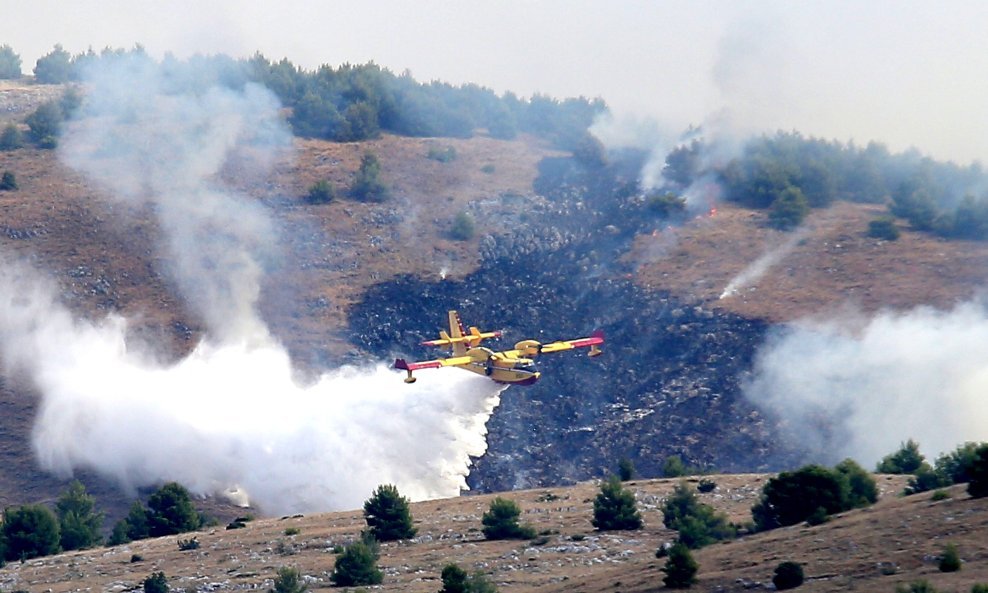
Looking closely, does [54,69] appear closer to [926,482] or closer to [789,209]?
[789,209]

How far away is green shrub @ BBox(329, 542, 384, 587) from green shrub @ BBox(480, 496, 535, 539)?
8711mm

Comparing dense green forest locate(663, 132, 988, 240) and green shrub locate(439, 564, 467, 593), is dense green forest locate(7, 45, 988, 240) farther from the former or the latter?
green shrub locate(439, 564, 467, 593)

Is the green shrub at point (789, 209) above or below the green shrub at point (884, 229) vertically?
above

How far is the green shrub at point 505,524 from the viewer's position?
86125mm

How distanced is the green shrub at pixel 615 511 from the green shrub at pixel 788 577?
2371 cm

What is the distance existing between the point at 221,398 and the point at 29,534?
33.3 meters

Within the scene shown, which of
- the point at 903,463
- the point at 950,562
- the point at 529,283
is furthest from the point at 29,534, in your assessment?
the point at 529,283

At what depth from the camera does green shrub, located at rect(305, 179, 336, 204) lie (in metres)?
162

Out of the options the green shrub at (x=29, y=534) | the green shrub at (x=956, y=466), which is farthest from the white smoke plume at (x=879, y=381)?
the green shrub at (x=29, y=534)

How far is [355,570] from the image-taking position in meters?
78.8

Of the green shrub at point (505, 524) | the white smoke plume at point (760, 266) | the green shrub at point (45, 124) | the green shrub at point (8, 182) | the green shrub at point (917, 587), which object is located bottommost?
the green shrub at point (917, 587)

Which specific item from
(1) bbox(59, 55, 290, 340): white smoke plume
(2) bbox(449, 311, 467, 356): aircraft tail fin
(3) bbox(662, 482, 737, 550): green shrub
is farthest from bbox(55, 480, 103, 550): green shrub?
(3) bbox(662, 482, 737, 550): green shrub

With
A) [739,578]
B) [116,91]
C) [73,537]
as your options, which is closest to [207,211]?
[116,91]

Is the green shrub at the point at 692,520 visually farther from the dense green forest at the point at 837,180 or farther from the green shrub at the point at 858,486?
the dense green forest at the point at 837,180
